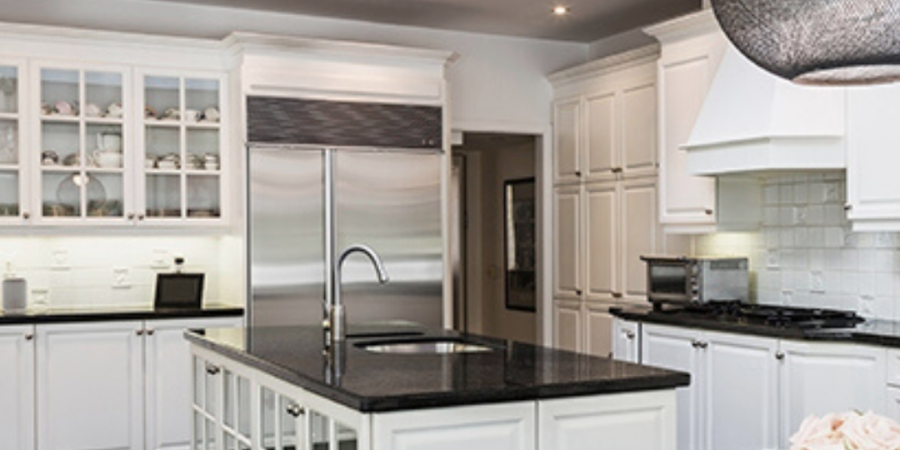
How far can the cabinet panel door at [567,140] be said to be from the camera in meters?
6.87

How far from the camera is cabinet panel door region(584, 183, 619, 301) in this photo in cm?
646

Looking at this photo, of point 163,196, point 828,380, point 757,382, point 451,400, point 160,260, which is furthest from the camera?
point 160,260

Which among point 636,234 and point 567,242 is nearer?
point 636,234

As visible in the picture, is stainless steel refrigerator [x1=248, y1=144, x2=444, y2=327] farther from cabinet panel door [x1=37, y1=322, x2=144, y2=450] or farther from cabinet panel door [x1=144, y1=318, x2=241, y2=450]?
cabinet panel door [x1=37, y1=322, x2=144, y2=450]

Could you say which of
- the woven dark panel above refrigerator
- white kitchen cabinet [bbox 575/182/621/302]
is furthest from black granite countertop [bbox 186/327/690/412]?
white kitchen cabinet [bbox 575/182/621/302]

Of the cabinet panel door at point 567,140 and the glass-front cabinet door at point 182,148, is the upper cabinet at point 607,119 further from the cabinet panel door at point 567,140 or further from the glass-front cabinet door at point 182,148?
the glass-front cabinet door at point 182,148

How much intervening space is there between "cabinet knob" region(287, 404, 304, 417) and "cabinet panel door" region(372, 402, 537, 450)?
1.83 ft

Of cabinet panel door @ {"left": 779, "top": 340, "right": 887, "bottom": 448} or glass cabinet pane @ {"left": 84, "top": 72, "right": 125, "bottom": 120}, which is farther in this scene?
glass cabinet pane @ {"left": 84, "top": 72, "right": 125, "bottom": 120}

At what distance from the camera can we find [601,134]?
6.57 m

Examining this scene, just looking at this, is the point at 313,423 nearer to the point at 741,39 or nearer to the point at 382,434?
the point at 382,434

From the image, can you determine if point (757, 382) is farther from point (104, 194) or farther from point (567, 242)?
point (104, 194)

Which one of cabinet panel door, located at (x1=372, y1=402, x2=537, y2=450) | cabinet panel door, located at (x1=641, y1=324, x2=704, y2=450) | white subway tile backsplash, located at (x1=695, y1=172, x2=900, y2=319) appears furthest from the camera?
cabinet panel door, located at (x1=641, y1=324, x2=704, y2=450)

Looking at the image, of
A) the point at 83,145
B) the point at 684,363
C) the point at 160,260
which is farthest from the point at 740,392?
the point at 83,145

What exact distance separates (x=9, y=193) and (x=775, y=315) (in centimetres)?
401
